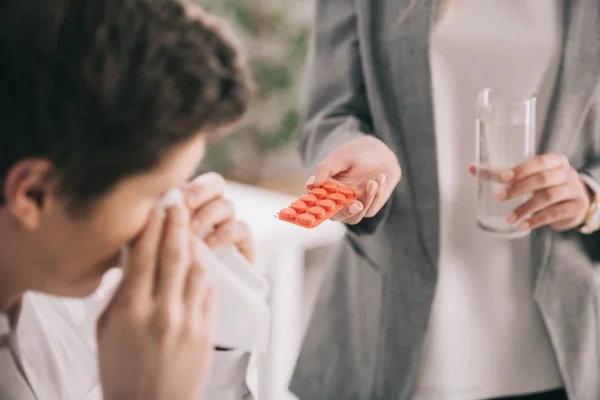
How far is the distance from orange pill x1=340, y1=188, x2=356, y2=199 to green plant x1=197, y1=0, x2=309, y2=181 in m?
0.50

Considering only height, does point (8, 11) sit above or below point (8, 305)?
above

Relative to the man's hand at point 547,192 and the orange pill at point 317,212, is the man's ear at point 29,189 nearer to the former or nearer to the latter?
the orange pill at point 317,212

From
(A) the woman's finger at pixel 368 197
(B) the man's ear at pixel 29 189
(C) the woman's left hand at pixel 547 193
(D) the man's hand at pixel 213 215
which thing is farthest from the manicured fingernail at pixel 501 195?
(B) the man's ear at pixel 29 189

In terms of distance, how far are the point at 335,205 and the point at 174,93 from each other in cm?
16

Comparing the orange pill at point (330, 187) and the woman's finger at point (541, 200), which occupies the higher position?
the orange pill at point (330, 187)

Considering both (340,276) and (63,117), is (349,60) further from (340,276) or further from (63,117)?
(63,117)

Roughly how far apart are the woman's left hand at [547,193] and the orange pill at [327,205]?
19 centimetres

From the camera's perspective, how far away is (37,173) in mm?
401

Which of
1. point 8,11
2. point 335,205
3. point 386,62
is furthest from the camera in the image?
point 386,62

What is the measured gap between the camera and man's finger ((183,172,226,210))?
0.50 meters

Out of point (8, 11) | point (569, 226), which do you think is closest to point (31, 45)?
point (8, 11)

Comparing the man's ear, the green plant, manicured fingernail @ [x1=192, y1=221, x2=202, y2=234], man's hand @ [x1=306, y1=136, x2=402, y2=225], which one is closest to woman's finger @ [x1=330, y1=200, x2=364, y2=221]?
man's hand @ [x1=306, y1=136, x2=402, y2=225]

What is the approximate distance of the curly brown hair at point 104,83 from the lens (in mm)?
384

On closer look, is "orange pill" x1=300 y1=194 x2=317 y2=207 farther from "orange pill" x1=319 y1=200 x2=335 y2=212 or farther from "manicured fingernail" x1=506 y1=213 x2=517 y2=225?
"manicured fingernail" x1=506 y1=213 x2=517 y2=225
